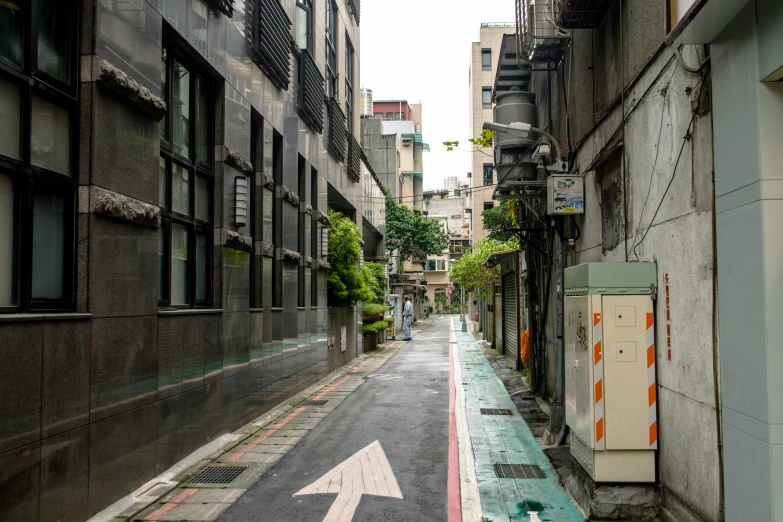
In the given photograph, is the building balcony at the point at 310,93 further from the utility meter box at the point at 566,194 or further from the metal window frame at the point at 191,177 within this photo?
the utility meter box at the point at 566,194

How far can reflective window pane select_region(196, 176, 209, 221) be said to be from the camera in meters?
8.90

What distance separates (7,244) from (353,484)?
14.0 feet

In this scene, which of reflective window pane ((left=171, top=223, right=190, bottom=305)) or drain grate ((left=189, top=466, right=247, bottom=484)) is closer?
drain grate ((left=189, top=466, right=247, bottom=484))

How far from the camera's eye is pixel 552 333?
11938mm

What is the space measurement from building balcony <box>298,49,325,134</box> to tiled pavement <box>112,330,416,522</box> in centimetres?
652

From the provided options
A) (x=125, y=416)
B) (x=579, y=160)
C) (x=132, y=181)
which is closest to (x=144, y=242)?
(x=132, y=181)

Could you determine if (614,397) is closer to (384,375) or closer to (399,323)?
(384,375)

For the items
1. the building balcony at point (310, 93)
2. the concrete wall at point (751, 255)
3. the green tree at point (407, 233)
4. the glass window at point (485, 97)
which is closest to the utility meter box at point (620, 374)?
the concrete wall at point (751, 255)

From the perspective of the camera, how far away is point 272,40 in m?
11.6

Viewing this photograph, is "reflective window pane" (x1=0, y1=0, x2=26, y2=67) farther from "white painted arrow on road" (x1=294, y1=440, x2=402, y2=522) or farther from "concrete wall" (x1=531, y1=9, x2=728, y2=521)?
"concrete wall" (x1=531, y1=9, x2=728, y2=521)

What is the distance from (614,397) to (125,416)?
4.81 meters

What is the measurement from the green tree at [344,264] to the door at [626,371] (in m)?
13.3

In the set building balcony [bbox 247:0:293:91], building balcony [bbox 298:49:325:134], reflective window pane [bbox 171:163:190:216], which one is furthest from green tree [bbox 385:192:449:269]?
reflective window pane [bbox 171:163:190:216]

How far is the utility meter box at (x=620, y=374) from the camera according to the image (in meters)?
5.85
